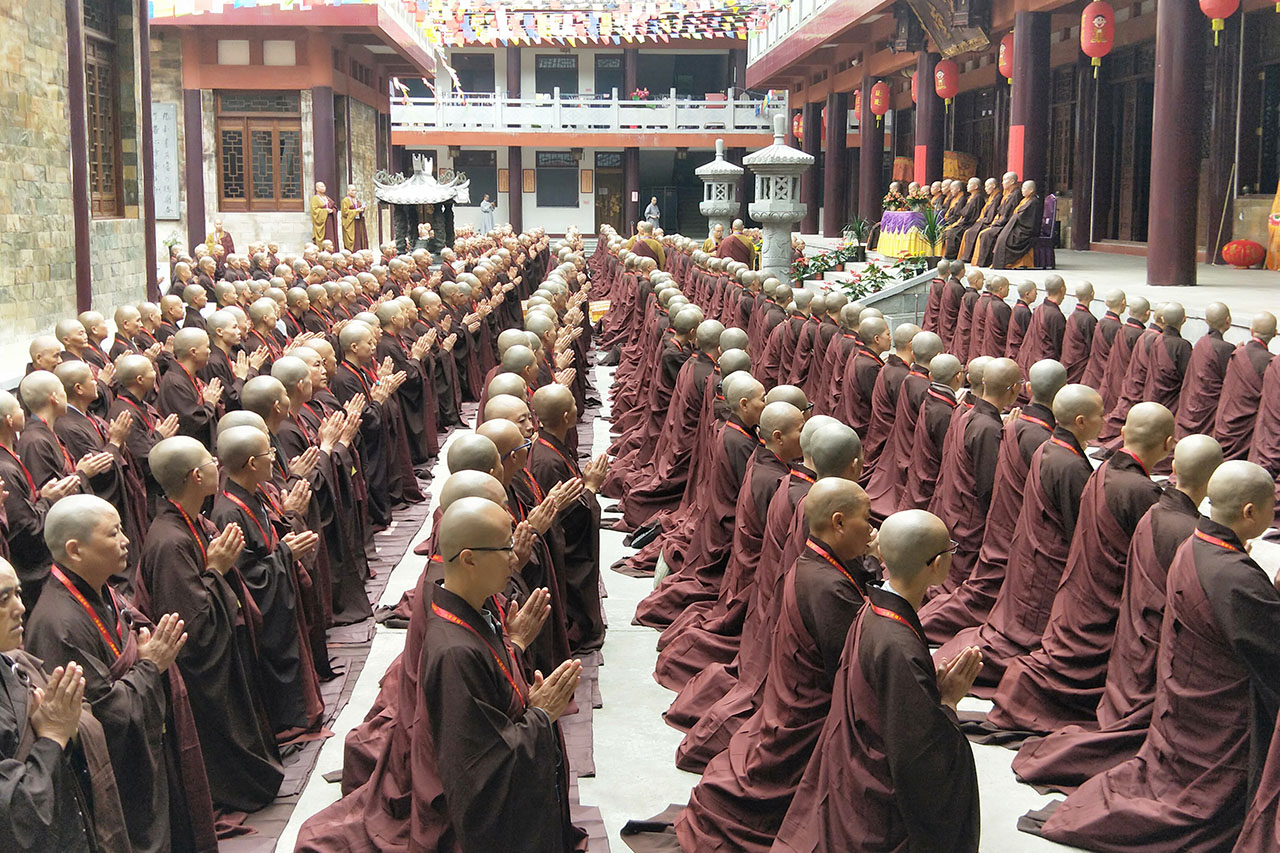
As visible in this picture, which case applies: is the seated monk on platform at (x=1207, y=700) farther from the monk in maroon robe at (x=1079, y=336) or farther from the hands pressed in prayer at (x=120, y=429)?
the monk in maroon robe at (x=1079, y=336)

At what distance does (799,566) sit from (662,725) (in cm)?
189

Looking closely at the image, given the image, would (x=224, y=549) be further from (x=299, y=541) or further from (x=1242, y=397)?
(x=1242, y=397)

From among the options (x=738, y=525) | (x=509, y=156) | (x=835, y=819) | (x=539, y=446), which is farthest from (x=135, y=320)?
(x=509, y=156)

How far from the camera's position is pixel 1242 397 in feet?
30.5

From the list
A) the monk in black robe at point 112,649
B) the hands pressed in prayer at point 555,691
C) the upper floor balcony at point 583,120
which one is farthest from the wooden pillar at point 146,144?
the upper floor balcony at point 583,120

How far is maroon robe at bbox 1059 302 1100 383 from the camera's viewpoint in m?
11.9

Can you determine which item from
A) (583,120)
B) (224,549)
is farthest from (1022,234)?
(583,120)

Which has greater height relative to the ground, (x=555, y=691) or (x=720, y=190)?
(x=720, y=190)

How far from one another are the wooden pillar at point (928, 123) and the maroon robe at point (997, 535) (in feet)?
55.9

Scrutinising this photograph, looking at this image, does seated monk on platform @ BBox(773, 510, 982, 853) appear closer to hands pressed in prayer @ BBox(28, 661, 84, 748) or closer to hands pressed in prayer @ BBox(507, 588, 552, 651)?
hands pressed in prayer @ BBox(507, 588, 552, 651)

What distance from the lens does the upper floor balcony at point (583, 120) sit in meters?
37.9

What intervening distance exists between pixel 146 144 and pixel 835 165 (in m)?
18.2

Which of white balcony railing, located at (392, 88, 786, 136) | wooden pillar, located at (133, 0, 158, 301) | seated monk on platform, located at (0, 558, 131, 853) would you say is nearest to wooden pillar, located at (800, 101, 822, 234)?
white balcony railing, located at (392, 88, 786, 136)

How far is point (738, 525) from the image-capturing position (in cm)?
593
